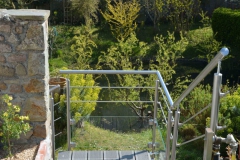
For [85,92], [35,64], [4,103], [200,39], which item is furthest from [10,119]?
[200,39]

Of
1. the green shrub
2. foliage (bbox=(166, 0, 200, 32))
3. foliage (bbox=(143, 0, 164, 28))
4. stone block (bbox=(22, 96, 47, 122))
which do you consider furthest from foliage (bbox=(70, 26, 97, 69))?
stone block (bbox=(22, 96, 47, 122))

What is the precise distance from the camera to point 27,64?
3.42 meters

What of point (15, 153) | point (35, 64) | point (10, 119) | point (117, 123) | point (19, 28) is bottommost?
point (117, 123)

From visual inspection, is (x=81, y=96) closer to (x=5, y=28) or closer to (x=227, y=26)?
(x=5, y=28)

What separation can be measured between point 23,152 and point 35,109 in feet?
1.25

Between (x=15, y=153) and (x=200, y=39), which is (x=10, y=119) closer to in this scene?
(x=15, y=153)

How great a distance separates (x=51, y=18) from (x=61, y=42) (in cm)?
180

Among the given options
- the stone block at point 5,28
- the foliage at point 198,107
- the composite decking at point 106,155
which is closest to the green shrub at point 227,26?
the foliage at point 198,107

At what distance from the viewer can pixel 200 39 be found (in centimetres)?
1207

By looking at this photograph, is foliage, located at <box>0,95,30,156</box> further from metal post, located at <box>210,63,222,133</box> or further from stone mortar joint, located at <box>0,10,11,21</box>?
metal post, located at <box>210,63,222,133</box>

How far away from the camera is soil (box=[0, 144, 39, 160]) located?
3.41 m

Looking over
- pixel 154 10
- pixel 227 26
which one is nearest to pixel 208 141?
pixel 227 26

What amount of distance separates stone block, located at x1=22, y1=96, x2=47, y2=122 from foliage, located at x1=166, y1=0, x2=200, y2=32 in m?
8.65

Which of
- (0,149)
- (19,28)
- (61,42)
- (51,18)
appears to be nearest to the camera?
(19,28)
